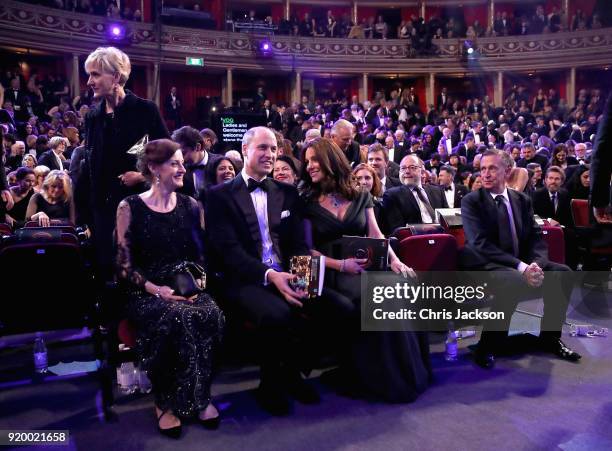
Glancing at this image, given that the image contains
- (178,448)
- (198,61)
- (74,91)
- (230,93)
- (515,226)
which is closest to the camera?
(178,448)

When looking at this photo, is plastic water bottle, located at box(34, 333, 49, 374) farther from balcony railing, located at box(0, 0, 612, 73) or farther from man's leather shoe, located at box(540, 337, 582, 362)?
balcony railing, located at box(0, 0, 612, 73)

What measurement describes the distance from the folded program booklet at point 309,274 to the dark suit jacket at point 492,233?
4.25ft

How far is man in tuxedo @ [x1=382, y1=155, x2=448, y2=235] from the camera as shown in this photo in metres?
4.45

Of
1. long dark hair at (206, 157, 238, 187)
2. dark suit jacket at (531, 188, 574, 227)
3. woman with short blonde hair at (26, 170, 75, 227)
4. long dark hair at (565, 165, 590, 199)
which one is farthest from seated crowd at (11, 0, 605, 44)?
long dark hair at (206, 157, 238, 187)

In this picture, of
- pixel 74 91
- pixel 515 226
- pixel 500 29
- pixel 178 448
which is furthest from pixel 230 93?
pixel 178 448

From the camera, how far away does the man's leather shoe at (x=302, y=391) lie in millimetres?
2998

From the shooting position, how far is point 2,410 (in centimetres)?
294

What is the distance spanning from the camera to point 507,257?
144 inches

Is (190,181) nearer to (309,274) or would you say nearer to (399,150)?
(309,274)

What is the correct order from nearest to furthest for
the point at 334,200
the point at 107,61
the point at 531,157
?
the point at 107,61 < the point at 334,200 < the point at 531,157

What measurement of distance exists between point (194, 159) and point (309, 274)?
66.6 inches

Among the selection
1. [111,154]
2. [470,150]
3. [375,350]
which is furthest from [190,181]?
[470,150]

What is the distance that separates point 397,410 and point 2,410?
6.59ft

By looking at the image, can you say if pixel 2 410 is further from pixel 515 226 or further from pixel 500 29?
pixel 500 29
